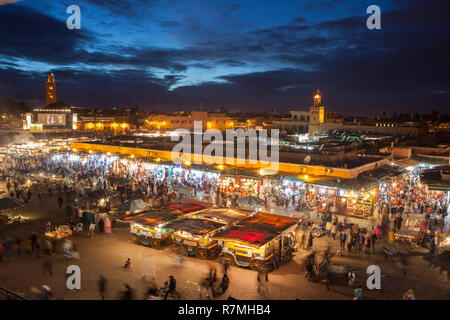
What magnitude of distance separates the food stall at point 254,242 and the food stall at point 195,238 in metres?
0.43

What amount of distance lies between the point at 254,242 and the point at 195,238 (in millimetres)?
2357

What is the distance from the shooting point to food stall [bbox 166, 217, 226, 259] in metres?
11.8

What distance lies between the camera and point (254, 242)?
1072 centimetres

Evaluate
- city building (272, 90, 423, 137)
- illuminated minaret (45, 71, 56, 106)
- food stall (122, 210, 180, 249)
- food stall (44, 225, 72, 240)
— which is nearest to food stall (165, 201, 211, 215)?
food stall (122, 210, 180, 249)

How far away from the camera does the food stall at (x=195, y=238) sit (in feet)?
38.6

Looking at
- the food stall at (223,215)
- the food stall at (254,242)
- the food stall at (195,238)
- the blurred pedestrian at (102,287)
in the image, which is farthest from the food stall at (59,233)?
the food stall at (254,242)

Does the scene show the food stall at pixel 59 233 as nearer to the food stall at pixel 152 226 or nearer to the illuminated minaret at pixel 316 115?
the food stall at pixel 152 226

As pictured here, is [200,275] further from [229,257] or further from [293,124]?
[293,124]

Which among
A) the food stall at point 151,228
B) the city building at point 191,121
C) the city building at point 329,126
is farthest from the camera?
the city building at point 191,121

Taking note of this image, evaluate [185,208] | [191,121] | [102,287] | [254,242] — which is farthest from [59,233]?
[191,121]

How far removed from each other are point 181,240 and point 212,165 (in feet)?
31.8

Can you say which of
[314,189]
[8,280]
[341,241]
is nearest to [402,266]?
[341,241]

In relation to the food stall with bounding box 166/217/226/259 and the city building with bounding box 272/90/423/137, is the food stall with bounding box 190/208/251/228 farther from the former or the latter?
the city building with bounding box 272/90/423/137

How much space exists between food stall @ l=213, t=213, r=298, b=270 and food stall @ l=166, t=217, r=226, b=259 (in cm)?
43
